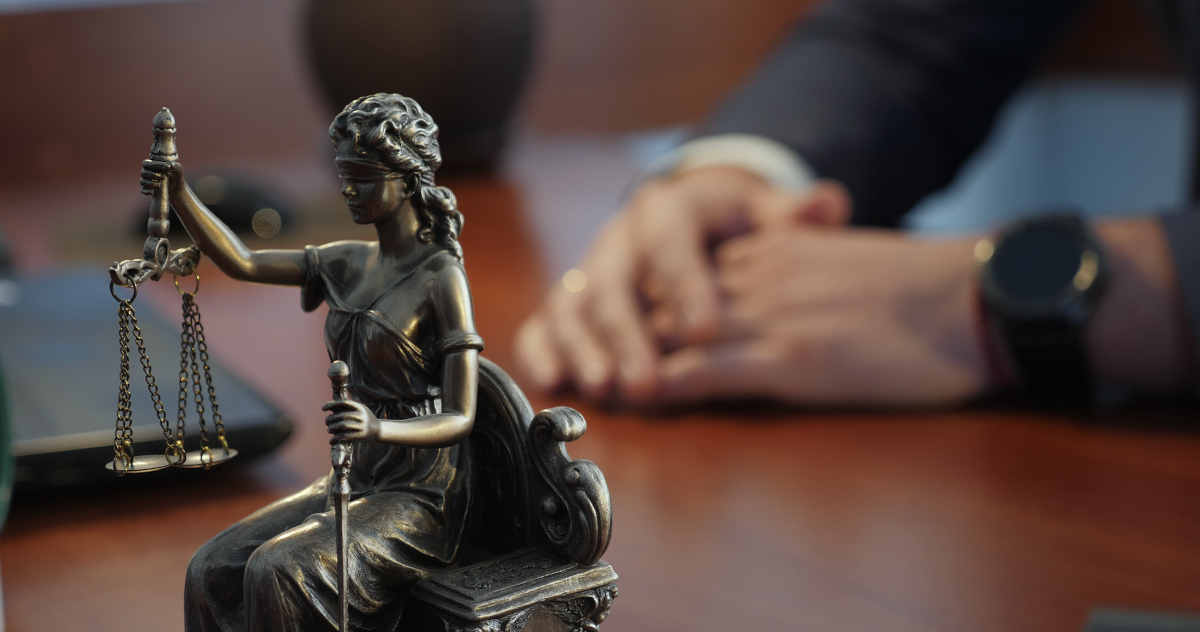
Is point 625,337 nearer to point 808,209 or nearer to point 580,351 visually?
point 580,351

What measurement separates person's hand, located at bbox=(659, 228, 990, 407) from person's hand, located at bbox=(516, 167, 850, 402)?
26 mm

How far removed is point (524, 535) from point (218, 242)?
14cm

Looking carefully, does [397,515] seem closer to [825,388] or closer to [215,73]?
[825,388]

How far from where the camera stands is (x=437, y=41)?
5.51 feet

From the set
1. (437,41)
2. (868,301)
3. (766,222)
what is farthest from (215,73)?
(868,301)

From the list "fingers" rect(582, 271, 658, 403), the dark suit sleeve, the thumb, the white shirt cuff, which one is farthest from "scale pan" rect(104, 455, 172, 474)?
the dark suit sleeve

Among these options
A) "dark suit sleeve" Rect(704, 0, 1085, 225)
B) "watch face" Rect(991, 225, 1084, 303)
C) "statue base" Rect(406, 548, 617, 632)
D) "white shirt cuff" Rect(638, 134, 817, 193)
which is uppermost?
"dark suit sleeve" Rect(704, 0, 1085, 225)

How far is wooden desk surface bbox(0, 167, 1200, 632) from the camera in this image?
563 millimetres

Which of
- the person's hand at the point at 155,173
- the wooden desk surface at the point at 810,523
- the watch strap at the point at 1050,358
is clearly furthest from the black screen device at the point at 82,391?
the watch strap at the point at 1050,358

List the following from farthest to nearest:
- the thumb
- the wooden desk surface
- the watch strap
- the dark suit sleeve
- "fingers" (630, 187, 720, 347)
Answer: the dark suit sleeve, the thumb, "fingers" (630, 187, 720, 347), the watch strap, the wooden desk surface

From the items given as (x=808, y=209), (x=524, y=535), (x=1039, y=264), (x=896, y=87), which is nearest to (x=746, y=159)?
(x=808, y=209)

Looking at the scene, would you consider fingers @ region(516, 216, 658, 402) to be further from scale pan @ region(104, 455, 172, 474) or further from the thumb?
scale pan @ region(104, 455, 172, 474)

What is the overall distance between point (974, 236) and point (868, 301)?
121 mm

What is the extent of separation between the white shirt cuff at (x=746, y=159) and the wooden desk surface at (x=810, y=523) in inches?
17.1
